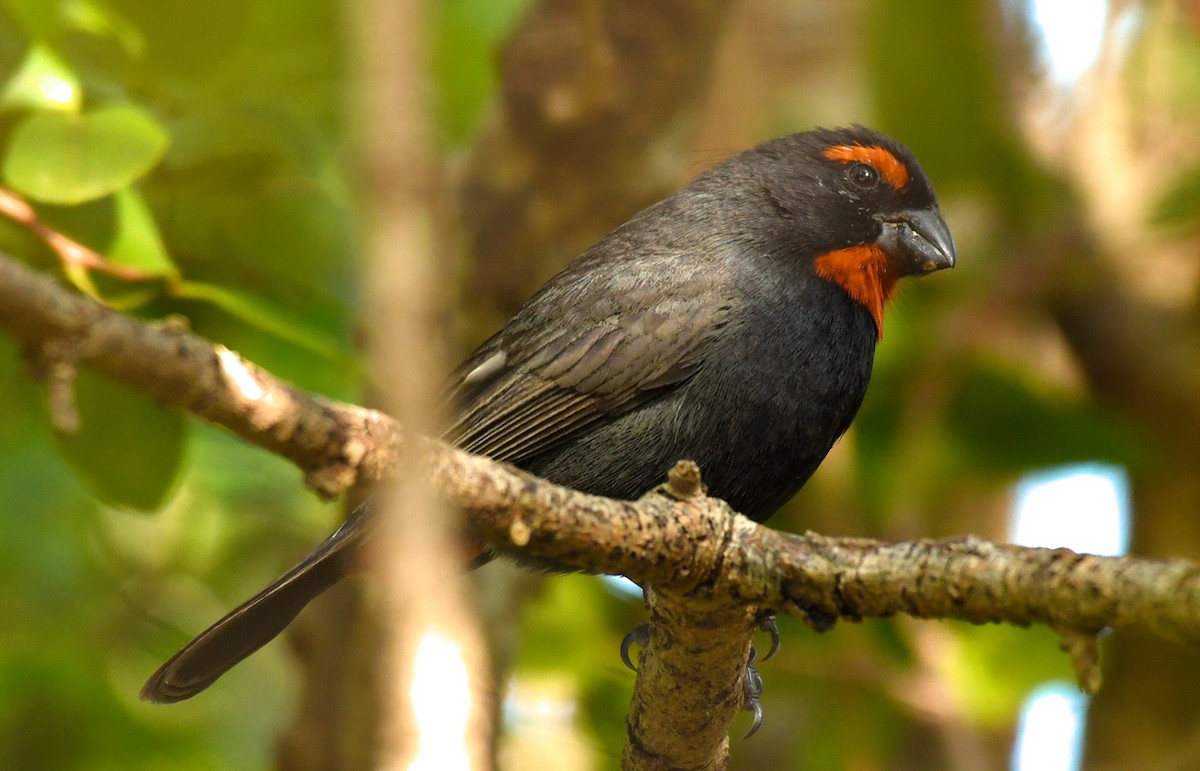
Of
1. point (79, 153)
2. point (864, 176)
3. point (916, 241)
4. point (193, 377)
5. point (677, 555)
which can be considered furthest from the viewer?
point (864, 176)

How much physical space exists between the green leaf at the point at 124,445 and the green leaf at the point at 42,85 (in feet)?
2.26

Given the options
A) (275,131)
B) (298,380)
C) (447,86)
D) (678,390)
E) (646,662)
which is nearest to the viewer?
(646,662)

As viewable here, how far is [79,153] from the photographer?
349cm

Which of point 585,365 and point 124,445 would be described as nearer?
point 124,445

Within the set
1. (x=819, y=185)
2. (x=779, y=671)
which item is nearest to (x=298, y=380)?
(x=819, y=185)

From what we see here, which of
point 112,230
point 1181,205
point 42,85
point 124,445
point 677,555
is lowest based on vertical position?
point 677,555

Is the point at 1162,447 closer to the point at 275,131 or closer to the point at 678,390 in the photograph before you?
the point at 678,390

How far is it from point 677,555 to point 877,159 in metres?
2.19

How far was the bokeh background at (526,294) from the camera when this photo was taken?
4.15 m

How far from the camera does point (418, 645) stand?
3.74 ft

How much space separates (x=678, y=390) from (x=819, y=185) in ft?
Result: 3.33

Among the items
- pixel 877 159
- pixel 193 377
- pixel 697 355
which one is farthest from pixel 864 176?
pixel 193 377

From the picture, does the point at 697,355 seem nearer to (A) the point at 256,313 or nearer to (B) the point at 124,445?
(A) the point at 256,313

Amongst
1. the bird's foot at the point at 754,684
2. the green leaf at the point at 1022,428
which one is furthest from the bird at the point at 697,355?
the green leaf at the point at 1022,428
